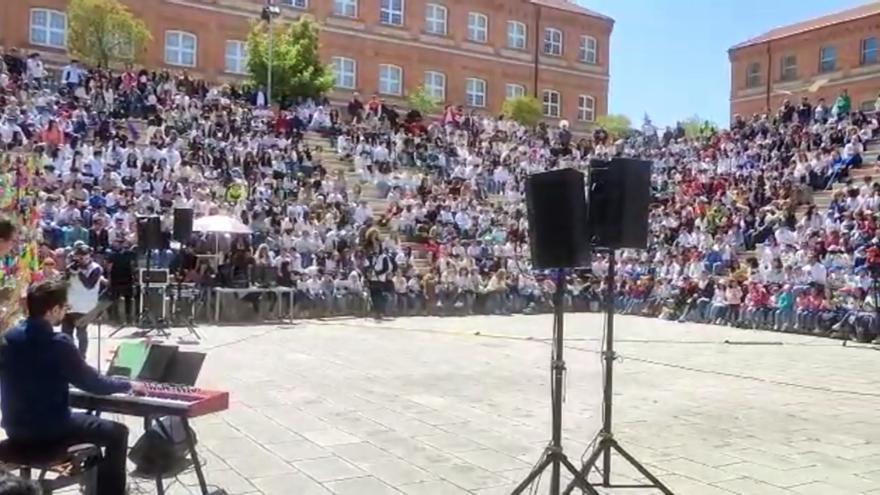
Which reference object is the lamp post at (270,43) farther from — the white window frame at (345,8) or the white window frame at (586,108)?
the white window frame at (586,108)

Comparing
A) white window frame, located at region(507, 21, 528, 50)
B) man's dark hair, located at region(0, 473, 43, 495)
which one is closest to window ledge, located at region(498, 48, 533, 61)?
white window frame, located at region(507, 21, 528, 50)

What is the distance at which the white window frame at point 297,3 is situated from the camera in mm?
40456

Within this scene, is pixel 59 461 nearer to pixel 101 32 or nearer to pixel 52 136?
pixel 52 136

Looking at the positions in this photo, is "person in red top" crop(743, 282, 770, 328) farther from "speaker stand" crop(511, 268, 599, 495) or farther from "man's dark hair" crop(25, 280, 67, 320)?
"man's dark hair" crop(25, 280, 67, 320)

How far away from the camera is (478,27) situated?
46.6m

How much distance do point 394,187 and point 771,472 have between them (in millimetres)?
19828

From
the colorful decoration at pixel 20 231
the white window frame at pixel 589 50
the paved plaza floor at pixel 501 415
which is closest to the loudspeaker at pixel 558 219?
the paved plaza floor at pixel 501 415

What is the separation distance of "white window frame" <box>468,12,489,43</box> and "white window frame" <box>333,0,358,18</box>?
21.8 ft

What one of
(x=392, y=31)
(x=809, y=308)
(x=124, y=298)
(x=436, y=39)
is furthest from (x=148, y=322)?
(x=436, y=39)

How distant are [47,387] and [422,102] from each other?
124 feet

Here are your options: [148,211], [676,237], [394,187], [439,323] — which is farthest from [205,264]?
[676,237]

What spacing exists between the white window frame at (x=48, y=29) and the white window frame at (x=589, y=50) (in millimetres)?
27296

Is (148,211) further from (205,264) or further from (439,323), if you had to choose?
(439,323)

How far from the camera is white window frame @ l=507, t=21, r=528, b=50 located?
47.7 metres
